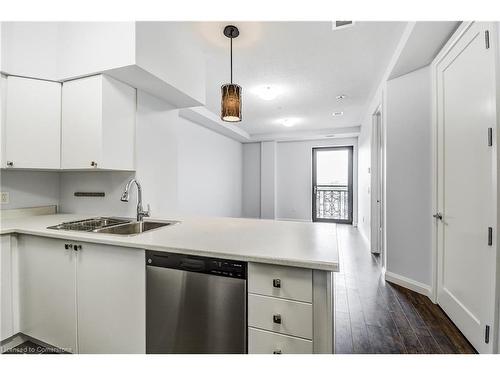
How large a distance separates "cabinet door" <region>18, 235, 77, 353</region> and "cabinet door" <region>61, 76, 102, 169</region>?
66 cm

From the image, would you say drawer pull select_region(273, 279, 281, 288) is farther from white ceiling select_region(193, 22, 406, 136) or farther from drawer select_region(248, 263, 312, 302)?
white ceiling select_region(193, 22, 406, 136)

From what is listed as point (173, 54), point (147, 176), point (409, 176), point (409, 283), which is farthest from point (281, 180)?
point (173, 54)

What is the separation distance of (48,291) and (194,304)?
114 cm

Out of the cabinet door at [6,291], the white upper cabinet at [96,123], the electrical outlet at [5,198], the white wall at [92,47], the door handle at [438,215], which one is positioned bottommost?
the cabinet door at [6,291]

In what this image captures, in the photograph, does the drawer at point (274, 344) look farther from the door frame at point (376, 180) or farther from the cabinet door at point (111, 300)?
the door frame at point (376, 180)

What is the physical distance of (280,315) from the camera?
107cm

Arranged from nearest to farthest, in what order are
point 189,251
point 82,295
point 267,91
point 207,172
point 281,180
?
point 189,251, point 82,295, point 267,91, point 207,172, point 281,180

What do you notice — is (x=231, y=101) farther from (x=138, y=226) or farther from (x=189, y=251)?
(x=138, y=226)

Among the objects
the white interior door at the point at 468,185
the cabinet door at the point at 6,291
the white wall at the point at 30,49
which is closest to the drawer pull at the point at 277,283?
the white interior door at the point at 468,185

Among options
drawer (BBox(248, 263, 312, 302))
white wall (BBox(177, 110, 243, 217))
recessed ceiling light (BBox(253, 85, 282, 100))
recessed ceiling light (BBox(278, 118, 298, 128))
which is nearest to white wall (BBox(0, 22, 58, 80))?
white wall (BBox(177, 110, 243, 217))

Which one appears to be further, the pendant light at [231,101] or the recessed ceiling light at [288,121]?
the recessed ceiling light at [288,121]

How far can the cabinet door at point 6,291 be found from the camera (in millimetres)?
1629

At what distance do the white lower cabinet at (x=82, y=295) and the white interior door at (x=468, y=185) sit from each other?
2.16 m
